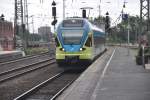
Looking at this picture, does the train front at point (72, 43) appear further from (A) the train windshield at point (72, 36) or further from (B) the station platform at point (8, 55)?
(B) the station platform at point (8, 55)

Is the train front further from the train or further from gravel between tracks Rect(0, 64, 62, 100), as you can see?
gravel between tracks Rect(0, 64, 62, 100)

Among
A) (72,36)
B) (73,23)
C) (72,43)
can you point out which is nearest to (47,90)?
(72,43)

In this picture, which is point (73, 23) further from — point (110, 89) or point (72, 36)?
point (110, 89)

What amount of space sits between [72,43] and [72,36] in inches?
19.3

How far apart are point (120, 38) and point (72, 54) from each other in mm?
107532

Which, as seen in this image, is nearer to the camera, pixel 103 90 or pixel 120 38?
pixel 103 90

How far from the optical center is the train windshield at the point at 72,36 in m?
29.5

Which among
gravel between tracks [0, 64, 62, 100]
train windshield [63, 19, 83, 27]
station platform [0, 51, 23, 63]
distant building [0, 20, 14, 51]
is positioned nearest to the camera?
gravel between tracks [0, 64, 62, 100]

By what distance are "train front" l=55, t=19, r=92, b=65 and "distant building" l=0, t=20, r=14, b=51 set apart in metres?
38.9

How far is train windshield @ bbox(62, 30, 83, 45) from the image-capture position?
2955cm

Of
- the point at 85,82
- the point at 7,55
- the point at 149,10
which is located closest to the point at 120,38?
the point at 7,55

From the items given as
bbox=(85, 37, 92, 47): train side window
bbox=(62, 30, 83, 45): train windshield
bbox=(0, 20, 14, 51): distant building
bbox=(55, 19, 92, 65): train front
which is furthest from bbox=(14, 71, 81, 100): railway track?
bbox=(0, 20, 14, 51): distant building

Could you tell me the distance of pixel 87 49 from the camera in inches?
1171

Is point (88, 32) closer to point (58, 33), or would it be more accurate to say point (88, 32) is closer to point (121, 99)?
point (58, 33)
